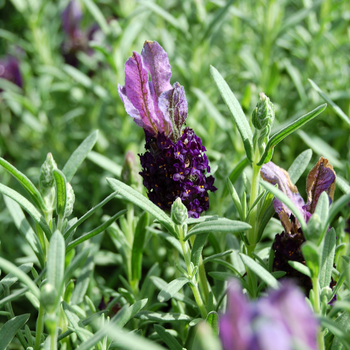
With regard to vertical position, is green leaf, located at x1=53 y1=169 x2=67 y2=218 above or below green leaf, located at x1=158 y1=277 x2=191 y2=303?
above

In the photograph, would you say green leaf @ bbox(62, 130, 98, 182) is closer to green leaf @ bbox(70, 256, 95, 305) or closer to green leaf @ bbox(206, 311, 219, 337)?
green leaf @ bbox(70, 256, 95, 305)

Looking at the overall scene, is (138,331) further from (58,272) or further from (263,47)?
(263,47)

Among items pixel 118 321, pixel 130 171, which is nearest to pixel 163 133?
pixel 130 171

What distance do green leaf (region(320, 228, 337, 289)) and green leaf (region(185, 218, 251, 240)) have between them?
8.8 inches

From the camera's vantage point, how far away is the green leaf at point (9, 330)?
0.98 m

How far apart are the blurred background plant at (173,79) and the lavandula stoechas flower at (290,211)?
396mm

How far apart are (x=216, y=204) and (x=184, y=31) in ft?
3.37

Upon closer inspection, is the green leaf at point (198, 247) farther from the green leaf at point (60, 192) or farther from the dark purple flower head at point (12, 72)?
the dark purple flower head at point (12, 72)

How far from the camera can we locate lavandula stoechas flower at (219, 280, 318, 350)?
47 centimetres

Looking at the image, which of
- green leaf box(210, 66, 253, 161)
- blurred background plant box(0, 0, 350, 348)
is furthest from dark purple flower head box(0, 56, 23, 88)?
Result: green leaf box(210, 66, 253, 161)

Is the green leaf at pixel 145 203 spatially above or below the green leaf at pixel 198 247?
above

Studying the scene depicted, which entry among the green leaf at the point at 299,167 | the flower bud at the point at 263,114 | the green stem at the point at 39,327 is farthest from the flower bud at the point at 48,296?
the green leaf at the point at 299,167

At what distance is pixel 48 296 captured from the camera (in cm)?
75

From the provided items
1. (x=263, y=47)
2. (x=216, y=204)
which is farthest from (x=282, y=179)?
(x=263, y=47)
